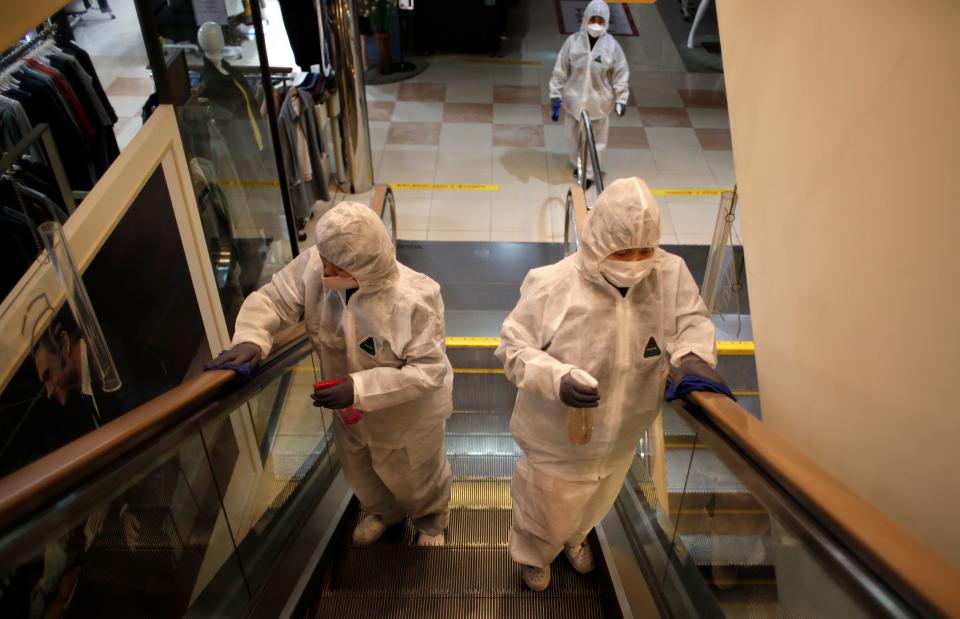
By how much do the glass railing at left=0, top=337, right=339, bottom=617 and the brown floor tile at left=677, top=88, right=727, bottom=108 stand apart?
26.2 ft

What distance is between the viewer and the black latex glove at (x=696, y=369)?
2148 millimetres

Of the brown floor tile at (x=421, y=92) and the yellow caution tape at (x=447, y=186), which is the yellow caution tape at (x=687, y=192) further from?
the brown floor tile at (x=421, y=92)

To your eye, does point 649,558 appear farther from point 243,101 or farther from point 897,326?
point 243,101

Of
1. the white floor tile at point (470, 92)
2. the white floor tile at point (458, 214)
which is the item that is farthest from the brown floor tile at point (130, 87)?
the white floor tile at point (470, 92)

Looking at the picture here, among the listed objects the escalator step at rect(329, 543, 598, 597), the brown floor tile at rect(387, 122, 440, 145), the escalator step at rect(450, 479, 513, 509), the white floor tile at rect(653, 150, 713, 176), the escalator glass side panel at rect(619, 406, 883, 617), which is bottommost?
the white floor tile at rect(653, 150, 713, 176)

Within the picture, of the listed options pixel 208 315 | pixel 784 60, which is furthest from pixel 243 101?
pixel 784 60

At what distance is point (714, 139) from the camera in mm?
8586

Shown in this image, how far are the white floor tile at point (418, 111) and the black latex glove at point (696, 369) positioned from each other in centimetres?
734

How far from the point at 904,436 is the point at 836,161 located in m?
0.92

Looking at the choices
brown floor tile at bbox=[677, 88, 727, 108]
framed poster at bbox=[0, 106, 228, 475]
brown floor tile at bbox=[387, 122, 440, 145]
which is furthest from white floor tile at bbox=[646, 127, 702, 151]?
framed poster at bbox=[0, 106, 228, 475]

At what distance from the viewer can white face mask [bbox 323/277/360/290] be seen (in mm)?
2301

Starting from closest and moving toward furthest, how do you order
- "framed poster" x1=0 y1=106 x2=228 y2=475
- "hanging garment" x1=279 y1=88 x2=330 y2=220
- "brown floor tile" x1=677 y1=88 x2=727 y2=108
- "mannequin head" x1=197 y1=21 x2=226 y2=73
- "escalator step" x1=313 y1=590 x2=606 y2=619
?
"framed poster" x1=0 y1=106 x2=228 y2=475, "escalator step" x1=313 y1=590 x2=606 y2=619, "mannequin head" x1=197 y1=21 x2=226 y2=73, "hanging garment" x1=279 y1=88 x2=330 y2=220, "brown floor tile" x1=677 y1=88 x2=727 y2=108

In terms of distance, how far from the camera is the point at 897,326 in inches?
79.4

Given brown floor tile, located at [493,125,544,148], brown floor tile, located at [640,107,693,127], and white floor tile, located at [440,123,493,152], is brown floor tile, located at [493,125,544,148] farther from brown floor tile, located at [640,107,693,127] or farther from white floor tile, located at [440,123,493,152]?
brown floor tile, located at [640,107,693,127]
